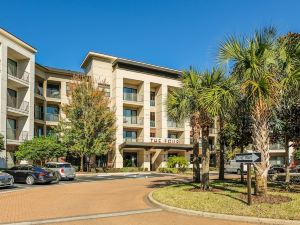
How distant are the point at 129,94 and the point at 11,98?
16400mm

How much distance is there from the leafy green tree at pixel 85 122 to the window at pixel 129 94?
7.64 m

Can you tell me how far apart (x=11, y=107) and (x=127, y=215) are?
2760 cm

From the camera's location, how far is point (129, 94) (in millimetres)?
49188

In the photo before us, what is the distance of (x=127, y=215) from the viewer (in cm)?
1192

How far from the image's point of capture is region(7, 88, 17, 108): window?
3683cm

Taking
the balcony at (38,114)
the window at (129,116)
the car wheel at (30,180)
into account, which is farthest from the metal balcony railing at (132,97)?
the car wheel at (30,180)

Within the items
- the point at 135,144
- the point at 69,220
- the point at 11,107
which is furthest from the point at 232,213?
the point at 135,144

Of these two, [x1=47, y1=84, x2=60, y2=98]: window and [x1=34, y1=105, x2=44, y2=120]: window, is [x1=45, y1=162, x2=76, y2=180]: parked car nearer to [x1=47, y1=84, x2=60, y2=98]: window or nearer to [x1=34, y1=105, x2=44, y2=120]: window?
[x1=34, y1=105, x2=44, y2=120]: window

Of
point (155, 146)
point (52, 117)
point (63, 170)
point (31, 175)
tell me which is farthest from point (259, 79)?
point (52, 117)

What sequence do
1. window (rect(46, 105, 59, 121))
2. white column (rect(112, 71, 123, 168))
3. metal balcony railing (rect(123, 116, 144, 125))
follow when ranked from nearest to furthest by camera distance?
window (rect(46, 105, 59, 121)) < white column (rect(112, 71, 123, 168)) < metal balcony railing (rect(123, 116, 144, 125))

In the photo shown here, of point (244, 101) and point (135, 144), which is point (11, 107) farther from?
point (244, 101)

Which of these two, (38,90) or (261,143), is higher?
(38,90)

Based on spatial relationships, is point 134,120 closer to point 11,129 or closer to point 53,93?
point 53,93

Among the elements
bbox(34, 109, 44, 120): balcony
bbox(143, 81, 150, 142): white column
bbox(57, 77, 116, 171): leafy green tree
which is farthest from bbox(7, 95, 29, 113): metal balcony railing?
bbox(143, 81, 150, 142): white column
